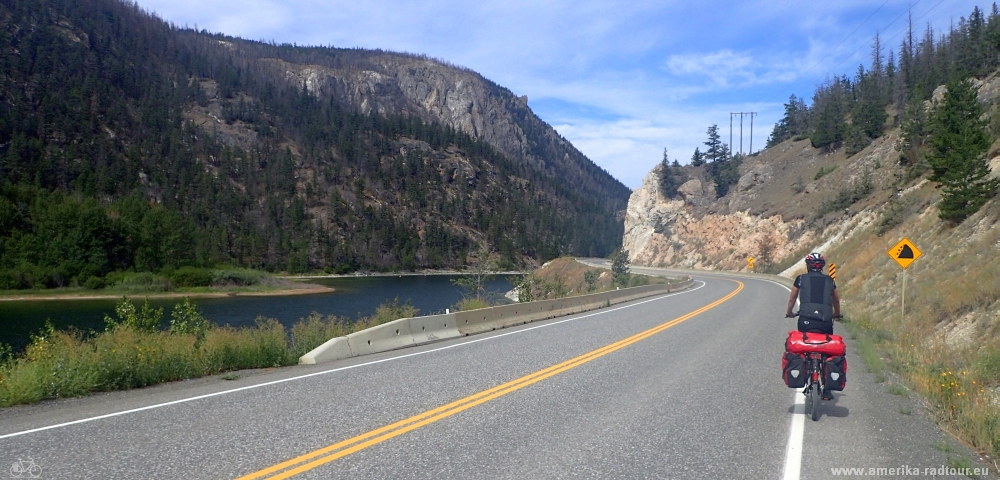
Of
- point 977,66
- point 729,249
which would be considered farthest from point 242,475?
point 977,66

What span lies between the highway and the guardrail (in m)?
0.63

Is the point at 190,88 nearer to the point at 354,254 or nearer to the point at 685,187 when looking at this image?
the point at 354,254

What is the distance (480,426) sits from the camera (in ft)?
21.8

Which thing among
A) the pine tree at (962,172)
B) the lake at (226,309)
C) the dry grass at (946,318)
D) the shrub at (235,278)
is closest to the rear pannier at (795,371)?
the dry grass at (946,318)

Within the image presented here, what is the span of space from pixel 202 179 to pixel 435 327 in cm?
13782

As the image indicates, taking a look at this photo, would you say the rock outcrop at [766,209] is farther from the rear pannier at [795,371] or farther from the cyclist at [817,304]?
the rear pannier at [795,371]

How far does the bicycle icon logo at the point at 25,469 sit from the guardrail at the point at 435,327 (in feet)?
18.6

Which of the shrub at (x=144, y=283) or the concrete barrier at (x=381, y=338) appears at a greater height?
the concrete barrier at (x=381, y=338)

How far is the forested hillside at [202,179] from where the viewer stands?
8294 centimetres

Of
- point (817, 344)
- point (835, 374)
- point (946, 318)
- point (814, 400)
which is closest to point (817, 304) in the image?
point (817, 344)

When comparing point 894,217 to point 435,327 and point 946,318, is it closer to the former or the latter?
point 946,318

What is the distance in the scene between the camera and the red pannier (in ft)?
24.0

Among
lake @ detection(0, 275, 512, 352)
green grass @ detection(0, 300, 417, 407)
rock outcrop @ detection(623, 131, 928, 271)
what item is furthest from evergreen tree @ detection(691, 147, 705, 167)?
green grass @ detection(0, 300, 417, 407)

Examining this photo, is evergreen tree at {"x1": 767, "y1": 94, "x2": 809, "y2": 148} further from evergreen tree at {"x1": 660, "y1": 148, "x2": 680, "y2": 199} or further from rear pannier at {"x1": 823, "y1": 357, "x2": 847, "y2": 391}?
rear pannier at {"x1": 823, "y1": 357, "x2": 847, "y2": 391}
